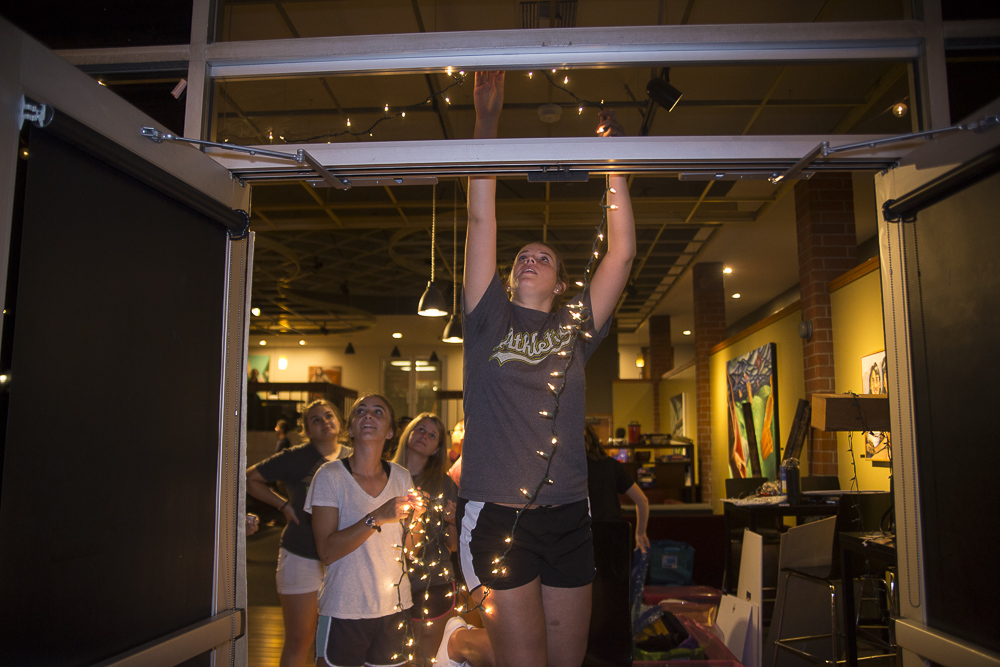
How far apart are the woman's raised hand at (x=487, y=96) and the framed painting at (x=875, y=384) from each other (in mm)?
4141

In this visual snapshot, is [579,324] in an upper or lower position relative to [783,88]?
lower

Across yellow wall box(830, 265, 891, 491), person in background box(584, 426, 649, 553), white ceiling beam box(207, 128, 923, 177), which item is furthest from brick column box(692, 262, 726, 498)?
white ceiling beam box(207, 128, 923, 177)

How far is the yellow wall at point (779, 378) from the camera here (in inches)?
274

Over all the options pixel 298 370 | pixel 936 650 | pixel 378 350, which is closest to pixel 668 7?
pixel 936 650

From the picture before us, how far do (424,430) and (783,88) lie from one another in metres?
2.98

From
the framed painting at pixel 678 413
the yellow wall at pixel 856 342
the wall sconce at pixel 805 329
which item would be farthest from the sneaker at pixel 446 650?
the framed painting at pixel 678 413

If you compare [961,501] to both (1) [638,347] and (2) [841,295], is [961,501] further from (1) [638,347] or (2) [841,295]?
(1) [638,347]

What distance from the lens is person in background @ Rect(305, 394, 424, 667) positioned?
2.44 m

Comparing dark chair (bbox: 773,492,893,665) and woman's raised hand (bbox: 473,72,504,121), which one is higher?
woman's raised hand (bbox: 473,72,504,121)

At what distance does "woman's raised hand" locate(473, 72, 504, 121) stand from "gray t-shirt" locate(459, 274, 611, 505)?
454 millimetres

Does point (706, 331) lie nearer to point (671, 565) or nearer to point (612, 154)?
point (671, 565)

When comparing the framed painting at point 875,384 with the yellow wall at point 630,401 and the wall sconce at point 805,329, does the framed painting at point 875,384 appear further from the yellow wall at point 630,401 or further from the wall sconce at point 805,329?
the yellow wall at point 630,401

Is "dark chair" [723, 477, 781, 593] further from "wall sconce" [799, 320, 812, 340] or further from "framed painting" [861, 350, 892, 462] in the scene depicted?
"wall sconce" [799, 320, 812, 340]

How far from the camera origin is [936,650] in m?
1.43
